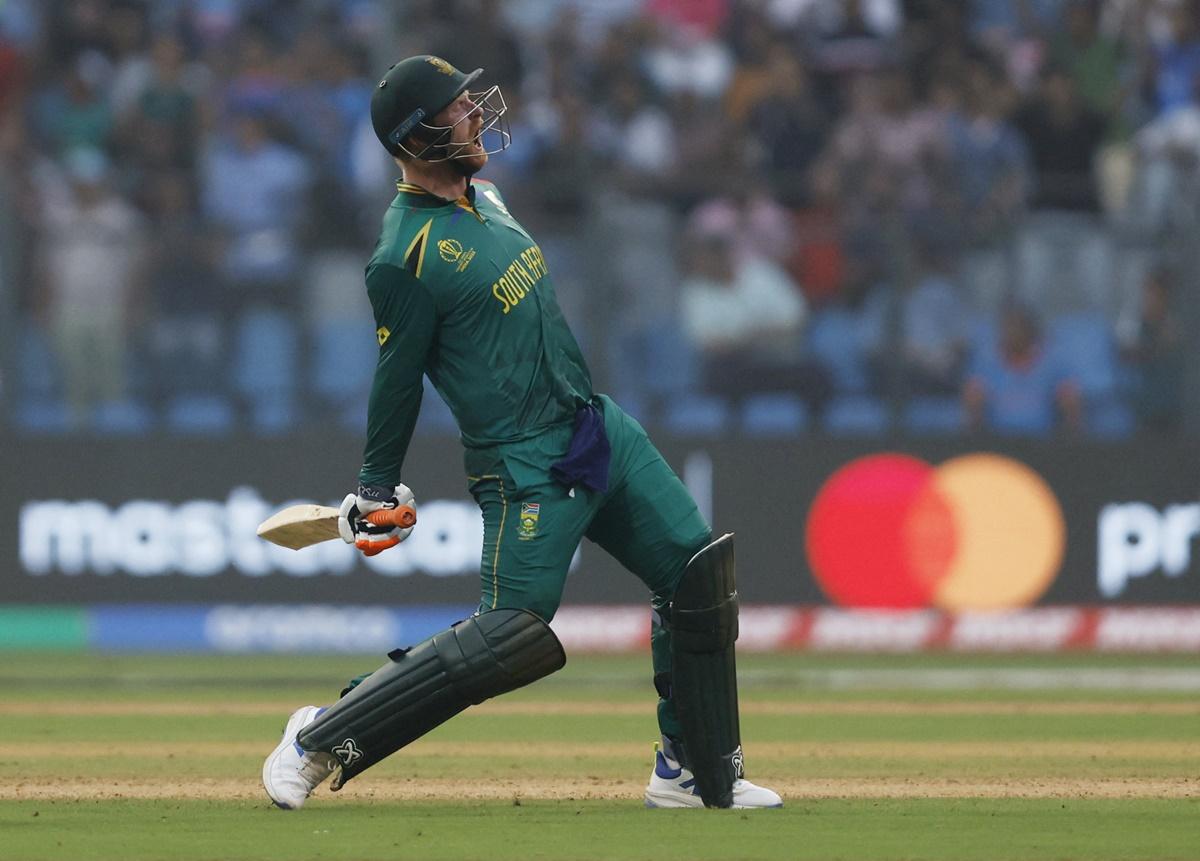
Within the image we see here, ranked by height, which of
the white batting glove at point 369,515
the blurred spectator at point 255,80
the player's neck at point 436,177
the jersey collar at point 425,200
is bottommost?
the white batting glove at point 369,515

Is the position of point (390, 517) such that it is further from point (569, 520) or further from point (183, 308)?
point (183, 308)

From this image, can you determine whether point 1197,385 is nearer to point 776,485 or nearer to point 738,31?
point 776,485

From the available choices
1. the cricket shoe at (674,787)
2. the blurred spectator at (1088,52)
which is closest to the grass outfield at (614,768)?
the cricket shoe at (674,787)

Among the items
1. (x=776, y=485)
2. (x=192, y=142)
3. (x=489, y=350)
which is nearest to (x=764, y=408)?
(x=776, y=485)

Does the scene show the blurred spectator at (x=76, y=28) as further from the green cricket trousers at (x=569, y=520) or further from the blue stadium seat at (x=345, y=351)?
the green cricket trousers at (x=569, y=520)

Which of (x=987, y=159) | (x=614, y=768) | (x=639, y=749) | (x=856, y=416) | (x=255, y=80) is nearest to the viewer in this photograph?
(x=614, y=768)

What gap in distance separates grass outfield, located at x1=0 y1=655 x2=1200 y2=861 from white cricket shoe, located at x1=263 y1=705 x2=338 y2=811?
83 millimetres

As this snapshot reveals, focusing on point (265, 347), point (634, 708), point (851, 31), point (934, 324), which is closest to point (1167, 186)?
point (934, 324)

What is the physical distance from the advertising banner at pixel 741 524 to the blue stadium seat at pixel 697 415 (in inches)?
3.5

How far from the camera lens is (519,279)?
18.4ft

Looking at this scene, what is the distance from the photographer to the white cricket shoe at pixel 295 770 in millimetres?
5613

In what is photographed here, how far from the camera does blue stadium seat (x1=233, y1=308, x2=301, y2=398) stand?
1194 centimetres

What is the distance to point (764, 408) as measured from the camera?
1227cm

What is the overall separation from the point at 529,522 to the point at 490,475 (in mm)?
186
